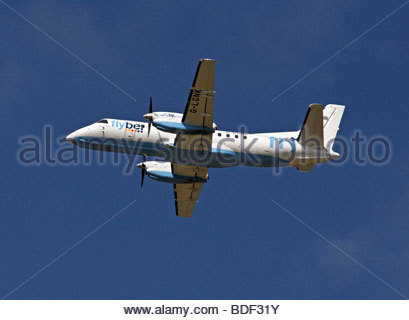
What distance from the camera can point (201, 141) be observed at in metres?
34.8

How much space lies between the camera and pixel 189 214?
40.3m

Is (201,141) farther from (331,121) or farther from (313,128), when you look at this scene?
(331,121)

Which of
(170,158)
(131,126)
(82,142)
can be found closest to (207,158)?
(170,158)

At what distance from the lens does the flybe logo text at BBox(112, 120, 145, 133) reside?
35.9 metres

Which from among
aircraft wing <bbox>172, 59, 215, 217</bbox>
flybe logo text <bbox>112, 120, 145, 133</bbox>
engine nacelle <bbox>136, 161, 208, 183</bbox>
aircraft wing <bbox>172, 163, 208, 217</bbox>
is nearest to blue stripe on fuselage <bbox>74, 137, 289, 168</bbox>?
aircraft wing <bbox>172, 59, 215, 217</bbox>

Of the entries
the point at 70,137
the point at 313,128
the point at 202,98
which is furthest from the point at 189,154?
the point at 70,137

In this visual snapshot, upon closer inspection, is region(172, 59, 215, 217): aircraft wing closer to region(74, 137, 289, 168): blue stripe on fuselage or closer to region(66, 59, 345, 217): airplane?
region(66, 59, 345, 217): airplane

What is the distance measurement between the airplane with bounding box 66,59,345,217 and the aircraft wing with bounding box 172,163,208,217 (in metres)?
0.11

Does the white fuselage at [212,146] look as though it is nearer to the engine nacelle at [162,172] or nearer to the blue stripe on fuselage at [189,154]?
the blue stripe on fuselage at [189,154]

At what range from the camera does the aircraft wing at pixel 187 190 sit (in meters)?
37.3

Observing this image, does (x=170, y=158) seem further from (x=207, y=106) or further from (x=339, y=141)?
(x=339, y=141)

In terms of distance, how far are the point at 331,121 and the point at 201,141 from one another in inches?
329
